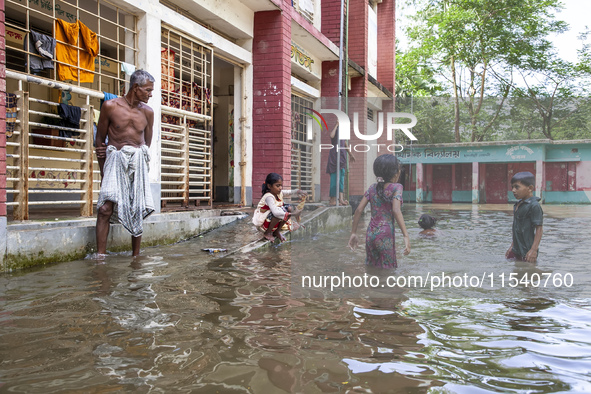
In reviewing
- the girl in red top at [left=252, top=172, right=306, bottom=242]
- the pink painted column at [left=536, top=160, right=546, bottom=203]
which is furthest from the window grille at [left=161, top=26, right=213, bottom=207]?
the pink painted column at [left=536, top=160, right=546, bottom=203]

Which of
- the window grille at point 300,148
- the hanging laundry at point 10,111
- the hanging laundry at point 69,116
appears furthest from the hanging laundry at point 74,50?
the window grille at point 300,148

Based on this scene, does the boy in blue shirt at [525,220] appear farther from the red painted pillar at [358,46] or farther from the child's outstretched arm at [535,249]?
the red painted pillar at [358,46]

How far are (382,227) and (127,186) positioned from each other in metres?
2.68

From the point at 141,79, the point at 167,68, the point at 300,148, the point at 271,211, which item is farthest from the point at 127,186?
the point at 300,148

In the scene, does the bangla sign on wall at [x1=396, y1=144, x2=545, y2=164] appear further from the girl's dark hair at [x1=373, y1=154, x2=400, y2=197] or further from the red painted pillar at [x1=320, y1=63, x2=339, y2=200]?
the red painted pillar at [x1=320, y1=63, x2=339, y2=200]

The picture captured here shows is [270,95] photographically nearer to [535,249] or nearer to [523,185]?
[523,185]

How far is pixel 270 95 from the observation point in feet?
33.4

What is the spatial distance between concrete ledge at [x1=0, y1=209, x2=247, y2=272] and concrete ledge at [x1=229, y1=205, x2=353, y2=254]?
119 cm

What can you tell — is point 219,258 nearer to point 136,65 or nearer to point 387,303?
point 387,303

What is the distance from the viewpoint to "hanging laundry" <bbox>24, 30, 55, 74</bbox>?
5949 mm

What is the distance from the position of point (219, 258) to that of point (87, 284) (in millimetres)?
1697

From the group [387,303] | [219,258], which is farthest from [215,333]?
[219,258]

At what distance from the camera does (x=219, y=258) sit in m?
5.25

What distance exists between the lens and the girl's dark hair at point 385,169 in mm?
4395
